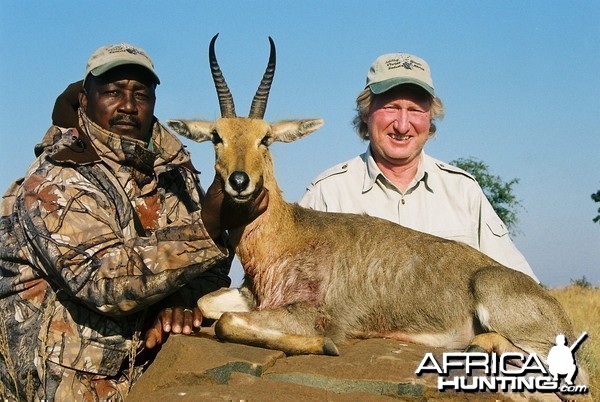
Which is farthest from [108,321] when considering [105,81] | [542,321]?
[542,321]

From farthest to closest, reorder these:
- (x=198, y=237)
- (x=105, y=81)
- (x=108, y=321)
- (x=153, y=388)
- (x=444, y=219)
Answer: (x=444, y=219)
(x=105, y=81)
(x=108, y=321)
(x=198, y=237)
(x=153, y=388)

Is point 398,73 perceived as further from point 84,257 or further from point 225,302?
point 84,257

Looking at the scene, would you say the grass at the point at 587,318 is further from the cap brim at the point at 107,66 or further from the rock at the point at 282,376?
the cap brim at the point at 107,66

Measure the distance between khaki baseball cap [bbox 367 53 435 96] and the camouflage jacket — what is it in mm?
3004

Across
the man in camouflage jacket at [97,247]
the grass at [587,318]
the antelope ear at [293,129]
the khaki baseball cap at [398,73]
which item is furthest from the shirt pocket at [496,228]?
the man in camouflage jacket at [97,247]

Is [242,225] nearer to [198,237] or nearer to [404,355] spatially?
[198,237]

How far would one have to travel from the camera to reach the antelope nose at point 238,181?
7121 mm

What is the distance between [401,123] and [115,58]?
3636 millimetres

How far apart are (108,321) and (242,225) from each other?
164 cm

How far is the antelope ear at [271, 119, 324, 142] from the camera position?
341 inches

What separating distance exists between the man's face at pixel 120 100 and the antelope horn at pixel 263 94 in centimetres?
131

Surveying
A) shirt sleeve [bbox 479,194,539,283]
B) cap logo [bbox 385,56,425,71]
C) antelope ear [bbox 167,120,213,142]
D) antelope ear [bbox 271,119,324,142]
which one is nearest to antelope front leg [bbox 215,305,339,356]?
antelope ear [bbox 271,119,324,142]

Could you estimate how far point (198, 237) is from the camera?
24.2 ft

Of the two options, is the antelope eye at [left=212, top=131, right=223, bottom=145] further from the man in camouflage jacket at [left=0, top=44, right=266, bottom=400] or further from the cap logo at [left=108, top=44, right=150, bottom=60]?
the cap logo at [left=108, top=44, right=150, bottom=60]
